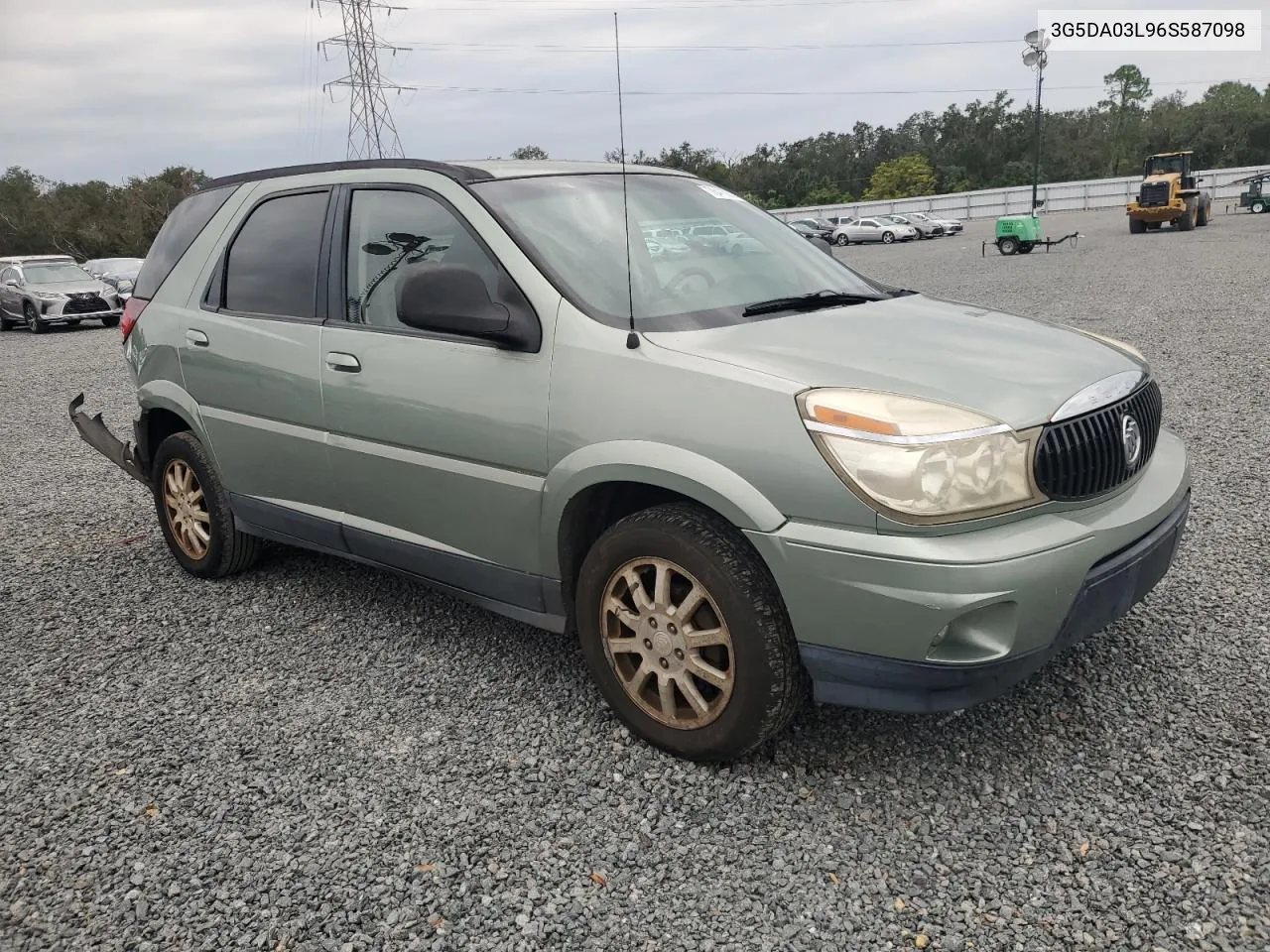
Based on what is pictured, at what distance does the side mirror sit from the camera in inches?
120

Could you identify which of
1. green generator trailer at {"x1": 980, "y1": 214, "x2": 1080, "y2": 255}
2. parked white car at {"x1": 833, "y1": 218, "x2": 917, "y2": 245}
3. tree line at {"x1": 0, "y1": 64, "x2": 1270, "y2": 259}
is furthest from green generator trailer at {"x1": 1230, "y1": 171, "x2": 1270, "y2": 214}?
tree line at {"x1": 0, "y1": 64, "x2": 1270, "y2": 259}

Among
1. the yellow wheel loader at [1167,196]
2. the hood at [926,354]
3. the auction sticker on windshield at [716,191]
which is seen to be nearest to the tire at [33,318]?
the auction sticker on windshield at [716,191]

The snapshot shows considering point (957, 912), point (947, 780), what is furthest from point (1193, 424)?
point (957, 912)

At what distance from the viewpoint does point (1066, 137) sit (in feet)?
274

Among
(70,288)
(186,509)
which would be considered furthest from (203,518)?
(70,288)

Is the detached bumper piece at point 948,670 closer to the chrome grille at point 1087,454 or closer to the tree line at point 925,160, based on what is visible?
the chrome grille at point 1087,454

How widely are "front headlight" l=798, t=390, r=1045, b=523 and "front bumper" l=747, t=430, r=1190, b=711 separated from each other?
79 mm

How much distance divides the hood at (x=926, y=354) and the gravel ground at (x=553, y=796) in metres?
1.11

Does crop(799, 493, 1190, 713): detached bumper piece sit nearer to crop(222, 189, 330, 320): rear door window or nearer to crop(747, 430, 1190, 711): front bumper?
crop(747, 430, 1190, 711): front bumper

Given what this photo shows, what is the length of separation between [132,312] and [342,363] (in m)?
1.90

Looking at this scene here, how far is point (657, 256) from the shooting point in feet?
11.2

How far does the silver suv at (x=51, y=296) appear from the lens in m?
19.8

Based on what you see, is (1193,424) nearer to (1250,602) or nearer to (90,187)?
(1250,602)

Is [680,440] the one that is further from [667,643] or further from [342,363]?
[342,363]
